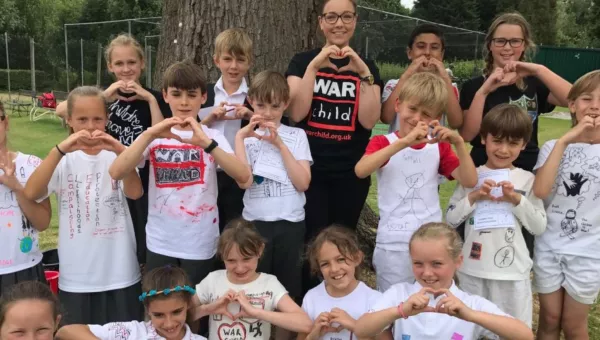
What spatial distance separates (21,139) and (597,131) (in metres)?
12.2

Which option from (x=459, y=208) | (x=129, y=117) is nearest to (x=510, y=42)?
(x=459, y=208)

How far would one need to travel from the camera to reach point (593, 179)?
9.80ft

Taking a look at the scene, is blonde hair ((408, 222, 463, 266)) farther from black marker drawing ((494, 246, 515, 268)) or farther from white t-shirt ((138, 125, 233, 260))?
white t-shirt ((138, 125, 233, 260))

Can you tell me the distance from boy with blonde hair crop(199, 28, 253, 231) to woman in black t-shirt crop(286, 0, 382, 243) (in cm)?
32

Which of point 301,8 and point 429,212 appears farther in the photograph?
point 301,8

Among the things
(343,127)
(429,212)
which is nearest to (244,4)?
(343,127)

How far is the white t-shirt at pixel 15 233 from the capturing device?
2873mm

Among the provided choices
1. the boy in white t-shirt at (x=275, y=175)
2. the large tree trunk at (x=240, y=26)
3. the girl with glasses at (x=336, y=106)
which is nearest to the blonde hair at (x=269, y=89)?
the boy in white t-shirt at (x=275, y=175)

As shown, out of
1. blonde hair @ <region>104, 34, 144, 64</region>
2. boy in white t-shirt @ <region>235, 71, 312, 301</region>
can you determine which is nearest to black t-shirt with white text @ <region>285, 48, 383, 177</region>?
boy in white t-shirt @ <region>235, 71, 312, 301</region>

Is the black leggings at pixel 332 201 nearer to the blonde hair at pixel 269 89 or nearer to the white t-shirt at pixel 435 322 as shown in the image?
the blonde hair at pixel 269 89

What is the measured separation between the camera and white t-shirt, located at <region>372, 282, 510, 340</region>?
8.59 ft

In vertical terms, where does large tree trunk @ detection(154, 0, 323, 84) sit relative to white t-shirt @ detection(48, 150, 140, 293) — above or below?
above

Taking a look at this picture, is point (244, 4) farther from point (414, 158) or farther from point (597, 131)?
point (597, 131)

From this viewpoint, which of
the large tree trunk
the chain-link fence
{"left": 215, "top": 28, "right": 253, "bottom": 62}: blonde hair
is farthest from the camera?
the chain-link fence
